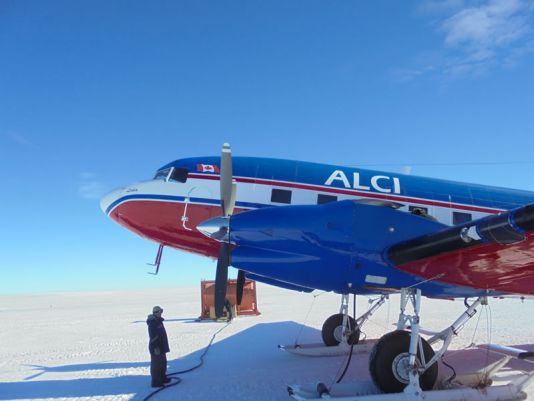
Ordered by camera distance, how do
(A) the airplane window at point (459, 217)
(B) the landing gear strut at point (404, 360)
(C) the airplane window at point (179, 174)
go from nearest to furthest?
(B) the landing gear strut at point (404, 360) → (A) the airplane window at point (459, 217) → (C) the airplane window at point (179, 174)

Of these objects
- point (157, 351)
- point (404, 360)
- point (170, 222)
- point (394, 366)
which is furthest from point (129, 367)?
point (404, 360)

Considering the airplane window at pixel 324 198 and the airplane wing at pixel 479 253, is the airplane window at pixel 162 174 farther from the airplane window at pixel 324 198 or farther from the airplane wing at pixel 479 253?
the airplane wing at pixel 479 253

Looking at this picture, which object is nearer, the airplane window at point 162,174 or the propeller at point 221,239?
the propeller at point 221,239

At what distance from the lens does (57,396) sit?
859 centimetres

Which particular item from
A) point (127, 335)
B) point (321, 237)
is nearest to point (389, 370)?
point (321, 237)

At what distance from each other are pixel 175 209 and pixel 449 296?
267 inches

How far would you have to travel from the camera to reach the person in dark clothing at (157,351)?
9.16 meters

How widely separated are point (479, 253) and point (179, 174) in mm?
7263

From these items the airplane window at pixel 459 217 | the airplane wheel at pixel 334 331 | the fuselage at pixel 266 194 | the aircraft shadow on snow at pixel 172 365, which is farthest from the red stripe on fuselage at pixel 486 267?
the airplane wheel at pixel 334 331

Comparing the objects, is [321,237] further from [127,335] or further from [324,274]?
[127,335]

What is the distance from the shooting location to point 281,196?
425 inches

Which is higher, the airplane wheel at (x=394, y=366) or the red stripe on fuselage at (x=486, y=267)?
the red stripe on fuselage at (x=486, y=267)

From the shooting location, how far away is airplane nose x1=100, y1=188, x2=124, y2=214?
11.6 meters

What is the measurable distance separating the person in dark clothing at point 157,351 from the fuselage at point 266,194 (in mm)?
2150
